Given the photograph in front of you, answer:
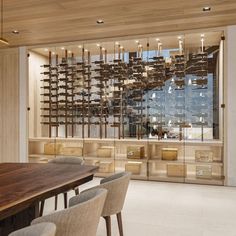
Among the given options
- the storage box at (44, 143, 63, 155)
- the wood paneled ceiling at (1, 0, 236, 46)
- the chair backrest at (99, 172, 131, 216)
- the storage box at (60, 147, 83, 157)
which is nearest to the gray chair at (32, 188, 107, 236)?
the chair backrest at (99, 172, 131, 216)

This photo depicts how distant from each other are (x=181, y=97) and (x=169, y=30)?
57.1 inches

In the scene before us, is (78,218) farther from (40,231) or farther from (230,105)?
(230,105)

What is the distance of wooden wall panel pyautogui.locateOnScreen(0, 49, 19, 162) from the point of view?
6.88 metres

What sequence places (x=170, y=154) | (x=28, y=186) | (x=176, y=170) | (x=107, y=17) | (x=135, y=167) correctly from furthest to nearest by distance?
1. (x=135, y=167)
2. (x=170, y=154)
3. (x=176, y=170)
4. (x=107, y=17)
5. (x=28, y=186)

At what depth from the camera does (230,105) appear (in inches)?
210

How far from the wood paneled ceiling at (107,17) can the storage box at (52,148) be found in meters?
2.41

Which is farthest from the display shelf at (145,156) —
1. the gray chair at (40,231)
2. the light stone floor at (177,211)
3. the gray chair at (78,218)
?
the gray chair at (40,231)

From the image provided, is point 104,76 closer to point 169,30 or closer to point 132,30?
point 132,30

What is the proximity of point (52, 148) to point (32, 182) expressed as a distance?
4256 mm

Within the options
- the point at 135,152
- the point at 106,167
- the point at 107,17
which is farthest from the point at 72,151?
the point at 107,17

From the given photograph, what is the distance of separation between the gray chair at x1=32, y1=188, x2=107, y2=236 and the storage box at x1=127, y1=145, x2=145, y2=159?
4120mm

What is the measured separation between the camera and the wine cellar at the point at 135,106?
232 inches

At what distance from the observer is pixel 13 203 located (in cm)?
185

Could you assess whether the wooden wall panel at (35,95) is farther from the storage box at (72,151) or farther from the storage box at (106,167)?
the storage box at (106,167)
